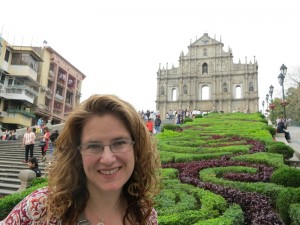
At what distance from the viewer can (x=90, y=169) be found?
1.99 metres

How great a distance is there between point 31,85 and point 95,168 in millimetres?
40463

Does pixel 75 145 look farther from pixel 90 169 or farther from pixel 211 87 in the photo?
pixel 211 87

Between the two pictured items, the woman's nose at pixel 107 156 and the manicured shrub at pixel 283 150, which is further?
the manicured shrub at pixel 283 150

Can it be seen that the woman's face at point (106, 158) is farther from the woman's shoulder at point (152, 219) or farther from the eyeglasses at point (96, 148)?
the woman's shoulder at point (152, 219)

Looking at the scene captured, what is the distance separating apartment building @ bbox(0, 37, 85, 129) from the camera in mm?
34125

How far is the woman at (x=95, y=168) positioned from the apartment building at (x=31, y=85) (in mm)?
25837

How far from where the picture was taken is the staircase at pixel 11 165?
10041 mm

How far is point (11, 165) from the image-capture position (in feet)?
41.2

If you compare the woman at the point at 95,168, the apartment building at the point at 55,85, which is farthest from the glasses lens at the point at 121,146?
the apartment building at the point at 55,85

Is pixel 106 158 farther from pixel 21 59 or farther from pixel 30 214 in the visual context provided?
pixel 21 59

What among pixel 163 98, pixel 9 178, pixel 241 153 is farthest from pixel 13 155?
pixel 163 98

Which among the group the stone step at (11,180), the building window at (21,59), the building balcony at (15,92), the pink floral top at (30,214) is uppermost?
the building window at (21,59)

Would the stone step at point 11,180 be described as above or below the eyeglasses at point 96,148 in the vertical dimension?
below

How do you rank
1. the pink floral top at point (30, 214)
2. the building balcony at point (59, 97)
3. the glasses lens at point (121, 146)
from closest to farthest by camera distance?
the pink floral top at point (30, 214)
the glasses lens at point (121, 146)
the building balcony at point (59, 97)
